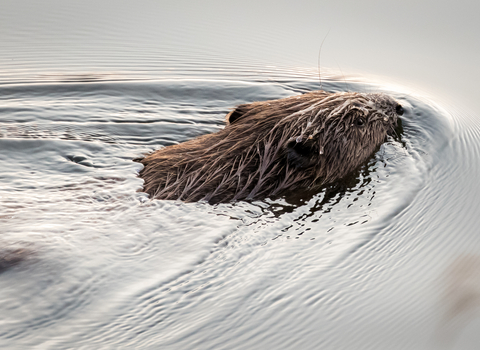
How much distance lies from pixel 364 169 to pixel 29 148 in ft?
8.42

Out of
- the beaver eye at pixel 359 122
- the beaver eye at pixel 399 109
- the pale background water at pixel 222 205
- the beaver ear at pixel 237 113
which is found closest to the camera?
the pale background water at pixel 222 205

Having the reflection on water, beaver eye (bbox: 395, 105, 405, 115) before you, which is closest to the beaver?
beaver eye (bbox: 395, 105, 405, 115)

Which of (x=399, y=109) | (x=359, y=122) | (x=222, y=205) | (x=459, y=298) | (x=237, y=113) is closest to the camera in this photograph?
(x=459, y=298)

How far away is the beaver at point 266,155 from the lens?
371 centimetres

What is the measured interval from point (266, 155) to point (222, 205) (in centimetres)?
45

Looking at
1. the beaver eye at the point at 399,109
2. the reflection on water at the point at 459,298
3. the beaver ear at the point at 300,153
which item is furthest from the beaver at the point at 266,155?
the reflection on water at the point at 459,298

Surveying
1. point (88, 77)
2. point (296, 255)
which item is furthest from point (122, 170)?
point (88, 77)

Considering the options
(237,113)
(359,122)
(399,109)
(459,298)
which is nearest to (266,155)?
(237,113)

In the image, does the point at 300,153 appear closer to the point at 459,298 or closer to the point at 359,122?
the point at 359,122

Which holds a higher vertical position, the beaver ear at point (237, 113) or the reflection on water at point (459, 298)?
the beaver ear at point (237, 113)

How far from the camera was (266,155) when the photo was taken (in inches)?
149

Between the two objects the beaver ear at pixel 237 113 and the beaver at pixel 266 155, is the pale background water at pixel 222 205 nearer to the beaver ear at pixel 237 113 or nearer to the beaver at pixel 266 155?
the beaver at pixel 266 155

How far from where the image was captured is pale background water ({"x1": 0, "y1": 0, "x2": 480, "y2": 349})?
2.84 metres

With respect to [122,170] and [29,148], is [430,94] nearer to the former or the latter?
[122,170]
